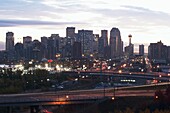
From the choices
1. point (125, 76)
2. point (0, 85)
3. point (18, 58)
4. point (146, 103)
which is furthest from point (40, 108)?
point (18, 58)

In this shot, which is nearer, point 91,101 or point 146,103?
point 146,103

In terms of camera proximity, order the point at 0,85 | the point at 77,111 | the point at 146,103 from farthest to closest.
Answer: the point at 0,85
the point at 77,111
the point at 146,103

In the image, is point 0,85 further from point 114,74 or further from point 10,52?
point 10,52

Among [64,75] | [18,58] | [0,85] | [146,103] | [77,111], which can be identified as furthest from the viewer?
[18,58]

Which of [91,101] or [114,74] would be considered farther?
[114,74]

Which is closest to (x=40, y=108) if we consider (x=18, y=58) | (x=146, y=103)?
(x=146, y=103)

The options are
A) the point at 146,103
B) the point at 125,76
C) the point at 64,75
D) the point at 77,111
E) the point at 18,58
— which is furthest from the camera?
the point at 18,58

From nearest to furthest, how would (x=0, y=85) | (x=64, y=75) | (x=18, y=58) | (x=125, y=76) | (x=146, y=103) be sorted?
(x=146, y=103) → (x=0, y=85) → (x=125, y=76) → (x=64, y=75) → (x=18, y=58)

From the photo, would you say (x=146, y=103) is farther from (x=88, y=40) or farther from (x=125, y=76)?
(x=88, y=40)

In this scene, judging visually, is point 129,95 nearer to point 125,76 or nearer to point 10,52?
point 125,76
